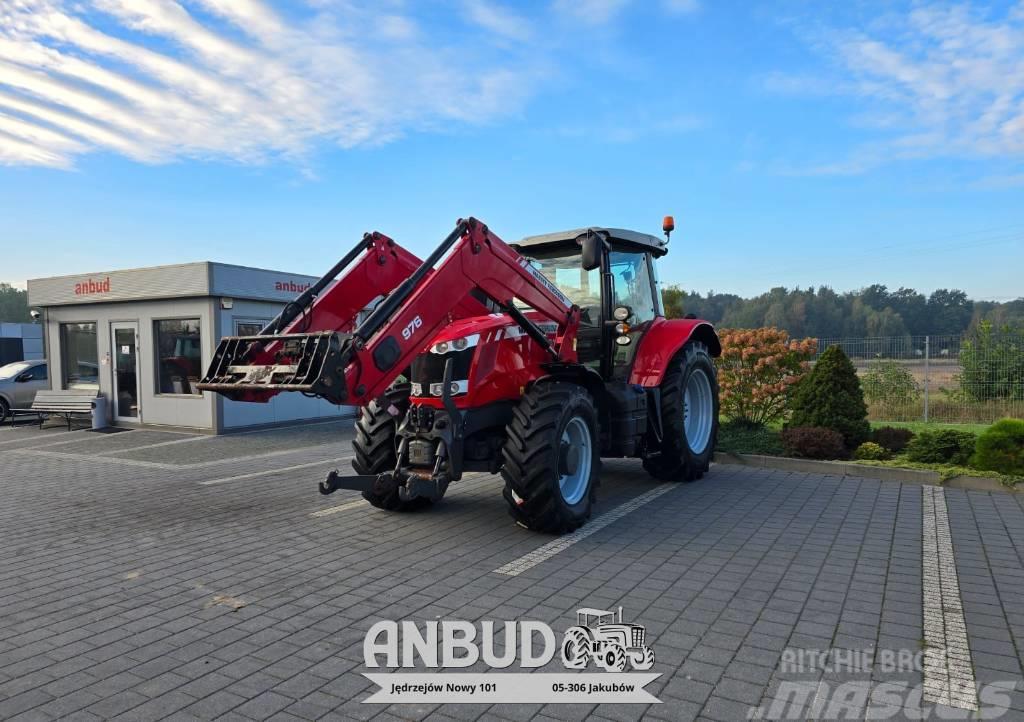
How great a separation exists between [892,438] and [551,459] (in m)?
6.63

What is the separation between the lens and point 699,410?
913 cm

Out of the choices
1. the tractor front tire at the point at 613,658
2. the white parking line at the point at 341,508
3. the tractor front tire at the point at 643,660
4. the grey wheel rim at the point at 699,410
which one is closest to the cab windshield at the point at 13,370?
the white parking line at the point at 341,508

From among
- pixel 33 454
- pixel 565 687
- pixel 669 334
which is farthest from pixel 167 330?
pixel 565 687

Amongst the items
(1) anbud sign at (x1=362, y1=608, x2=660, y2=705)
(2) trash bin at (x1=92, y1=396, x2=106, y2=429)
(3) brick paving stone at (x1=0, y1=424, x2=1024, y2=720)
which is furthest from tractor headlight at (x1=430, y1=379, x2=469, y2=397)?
(2) trash bin at (x1=92, y1=396, x2=106, y2=429)

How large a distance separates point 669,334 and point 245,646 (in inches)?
223

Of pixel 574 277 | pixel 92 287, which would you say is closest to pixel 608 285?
pixel 574 277

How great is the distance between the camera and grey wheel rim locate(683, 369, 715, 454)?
8916 millimetres

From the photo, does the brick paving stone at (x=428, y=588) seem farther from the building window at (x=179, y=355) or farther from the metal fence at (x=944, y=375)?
the metal fence at (x=944, y=375)

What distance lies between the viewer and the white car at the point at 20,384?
57.9 ft

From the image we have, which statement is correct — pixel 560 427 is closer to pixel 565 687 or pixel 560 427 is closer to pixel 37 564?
pixel 565 687

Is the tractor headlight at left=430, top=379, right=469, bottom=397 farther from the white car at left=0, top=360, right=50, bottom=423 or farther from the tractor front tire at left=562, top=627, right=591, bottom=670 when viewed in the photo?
the white car at left=0, top=360, right=50, bottom=423

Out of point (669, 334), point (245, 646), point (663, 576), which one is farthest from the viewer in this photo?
point (669, 334)

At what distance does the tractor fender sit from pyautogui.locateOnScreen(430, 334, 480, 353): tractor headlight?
Result: 86.8 inches

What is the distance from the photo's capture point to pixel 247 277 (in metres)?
14.6
